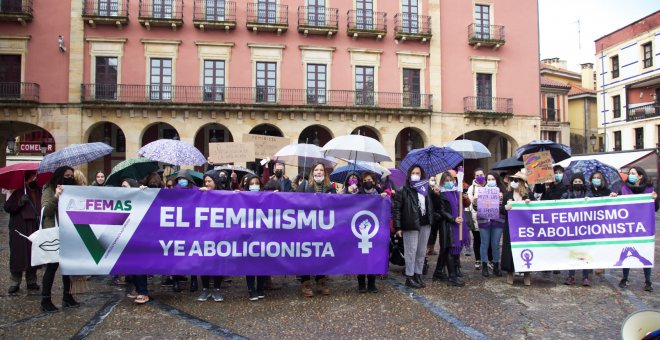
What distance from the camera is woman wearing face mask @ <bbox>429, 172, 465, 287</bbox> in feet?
23.5

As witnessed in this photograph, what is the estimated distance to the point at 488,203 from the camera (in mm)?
7531

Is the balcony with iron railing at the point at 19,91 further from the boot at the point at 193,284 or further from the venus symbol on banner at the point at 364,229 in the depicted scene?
the venus symbol on banner at the point at 364,229

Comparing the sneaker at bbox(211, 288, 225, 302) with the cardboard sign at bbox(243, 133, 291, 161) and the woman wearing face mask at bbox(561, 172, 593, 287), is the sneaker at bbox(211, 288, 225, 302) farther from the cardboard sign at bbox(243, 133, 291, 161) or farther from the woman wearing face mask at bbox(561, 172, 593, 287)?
the cardboard sign at bbox(243, 133, 291, 161)

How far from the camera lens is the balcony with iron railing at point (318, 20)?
24.1 metres

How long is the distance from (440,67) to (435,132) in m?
3.80

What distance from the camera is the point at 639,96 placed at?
3606 centimetres

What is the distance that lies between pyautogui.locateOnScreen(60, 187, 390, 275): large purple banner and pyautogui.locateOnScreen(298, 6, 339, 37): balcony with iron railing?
19351 millimetres

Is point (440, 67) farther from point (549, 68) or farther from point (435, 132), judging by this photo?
point (549, 68)

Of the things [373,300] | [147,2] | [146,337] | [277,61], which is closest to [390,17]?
[277,61]

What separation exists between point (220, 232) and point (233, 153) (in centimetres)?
571

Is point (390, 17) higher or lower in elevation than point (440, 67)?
higher

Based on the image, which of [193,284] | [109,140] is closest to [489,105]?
[109,140]

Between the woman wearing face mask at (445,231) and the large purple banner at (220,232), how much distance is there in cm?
113

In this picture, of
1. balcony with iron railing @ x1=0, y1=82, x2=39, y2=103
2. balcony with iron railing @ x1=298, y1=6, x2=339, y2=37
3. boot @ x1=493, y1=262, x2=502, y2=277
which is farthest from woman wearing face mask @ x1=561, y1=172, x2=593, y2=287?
balcony with iron railing @ x1=0, y1=82, x2=39, y2=103
